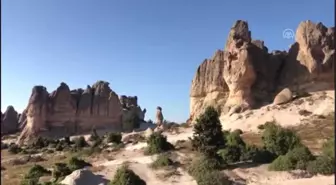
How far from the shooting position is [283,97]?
3738 cm

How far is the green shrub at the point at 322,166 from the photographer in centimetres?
1491

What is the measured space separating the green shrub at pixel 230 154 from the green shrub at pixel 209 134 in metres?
0.44

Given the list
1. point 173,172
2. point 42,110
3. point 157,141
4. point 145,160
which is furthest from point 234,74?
point 42,110

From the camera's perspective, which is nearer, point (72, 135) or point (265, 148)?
point (265, 148)

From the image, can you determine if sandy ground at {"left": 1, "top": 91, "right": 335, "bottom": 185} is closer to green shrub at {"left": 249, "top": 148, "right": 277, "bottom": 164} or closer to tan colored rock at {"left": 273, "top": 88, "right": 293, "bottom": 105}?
green shrub at {"left": 249, "top": 148, "right": 277, "bottom": 164}

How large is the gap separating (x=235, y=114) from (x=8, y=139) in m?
44.0

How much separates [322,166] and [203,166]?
18.7 ft

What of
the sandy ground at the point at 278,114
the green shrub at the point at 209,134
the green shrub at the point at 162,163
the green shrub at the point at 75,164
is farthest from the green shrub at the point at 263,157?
the sandy ground at the point at 278,114

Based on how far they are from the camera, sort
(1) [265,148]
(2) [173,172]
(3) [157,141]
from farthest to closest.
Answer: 1. (3) [157,141]
2. (1) [265,148]
3. (2) [173,172]

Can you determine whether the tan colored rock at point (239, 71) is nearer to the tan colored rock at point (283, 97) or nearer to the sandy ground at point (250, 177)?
the tan colored rock at point (283, 97)

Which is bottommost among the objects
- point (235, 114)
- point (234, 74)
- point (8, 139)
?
point (8, 139)

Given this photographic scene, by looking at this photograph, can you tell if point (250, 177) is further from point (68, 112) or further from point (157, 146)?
point (68, 112)

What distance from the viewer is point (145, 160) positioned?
23156 millimetres

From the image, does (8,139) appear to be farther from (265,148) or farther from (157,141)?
(265,148)
